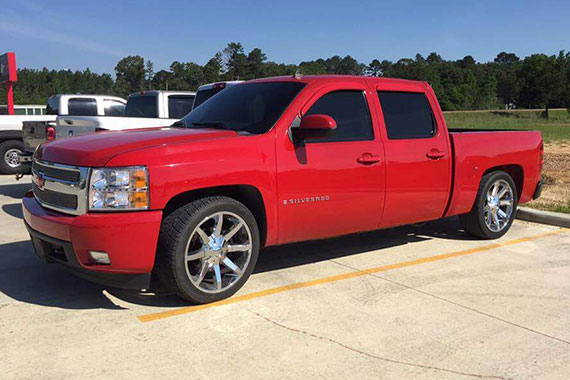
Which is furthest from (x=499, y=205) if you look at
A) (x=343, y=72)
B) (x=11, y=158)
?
(x=343, y=72)

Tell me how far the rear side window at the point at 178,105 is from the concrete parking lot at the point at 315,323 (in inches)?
220

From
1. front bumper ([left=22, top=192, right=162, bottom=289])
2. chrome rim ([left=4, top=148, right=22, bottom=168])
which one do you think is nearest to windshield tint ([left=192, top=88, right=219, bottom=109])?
chrome rim ([left=4, top=148, right=22, bottom=168])

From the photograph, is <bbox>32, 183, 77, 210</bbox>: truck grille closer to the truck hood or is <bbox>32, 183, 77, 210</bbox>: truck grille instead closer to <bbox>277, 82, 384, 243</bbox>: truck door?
the truck hood

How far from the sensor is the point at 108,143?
4082 mm

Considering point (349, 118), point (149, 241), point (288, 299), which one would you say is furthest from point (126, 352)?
point (349, 118)

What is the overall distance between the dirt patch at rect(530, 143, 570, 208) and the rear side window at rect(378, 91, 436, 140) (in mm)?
3671

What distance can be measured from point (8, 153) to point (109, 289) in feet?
32.9

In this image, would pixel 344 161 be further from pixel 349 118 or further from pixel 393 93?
pixel 393 93

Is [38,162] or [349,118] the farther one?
[349,118]

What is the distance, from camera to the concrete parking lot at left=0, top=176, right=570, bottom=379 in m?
3.28

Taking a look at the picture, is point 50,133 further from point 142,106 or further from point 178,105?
point 178,105

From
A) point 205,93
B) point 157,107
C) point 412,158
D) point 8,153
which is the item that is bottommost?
point 8,153

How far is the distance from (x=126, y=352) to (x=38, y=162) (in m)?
1.93

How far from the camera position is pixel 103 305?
13.9ft
